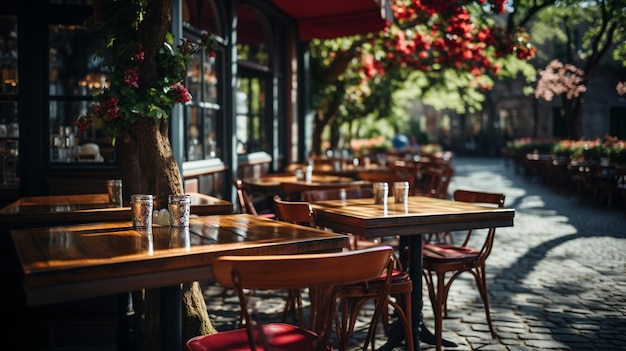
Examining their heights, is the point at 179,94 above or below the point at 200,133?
above

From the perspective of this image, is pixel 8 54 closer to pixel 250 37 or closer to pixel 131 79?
pixel 131 79

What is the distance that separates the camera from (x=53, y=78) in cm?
509

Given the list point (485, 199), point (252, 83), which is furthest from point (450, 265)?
point (252, 83)

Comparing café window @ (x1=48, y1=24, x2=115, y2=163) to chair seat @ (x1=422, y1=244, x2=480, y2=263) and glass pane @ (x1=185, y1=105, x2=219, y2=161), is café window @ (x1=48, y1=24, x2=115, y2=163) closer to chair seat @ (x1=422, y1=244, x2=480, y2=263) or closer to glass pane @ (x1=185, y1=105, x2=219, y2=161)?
glass pane @ (x1=185, y1=105, x2=219, y2=161)

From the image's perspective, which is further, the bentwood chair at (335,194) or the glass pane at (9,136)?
the glass pane at (9,136)

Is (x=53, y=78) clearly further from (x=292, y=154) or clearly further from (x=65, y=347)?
(x=292, y=154)

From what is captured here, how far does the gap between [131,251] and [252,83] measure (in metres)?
6.40

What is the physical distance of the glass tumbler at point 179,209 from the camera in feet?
9.83

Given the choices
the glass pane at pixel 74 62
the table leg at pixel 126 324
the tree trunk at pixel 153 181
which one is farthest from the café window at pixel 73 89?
the table leg at pixel 126 324

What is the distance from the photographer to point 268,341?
8.33 feet

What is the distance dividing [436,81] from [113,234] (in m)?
12.7

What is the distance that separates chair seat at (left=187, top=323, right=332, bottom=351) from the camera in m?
2.48

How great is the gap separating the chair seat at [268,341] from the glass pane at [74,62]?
10.2 ft

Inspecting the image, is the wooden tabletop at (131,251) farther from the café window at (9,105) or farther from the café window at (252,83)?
the café window at (252,83)
